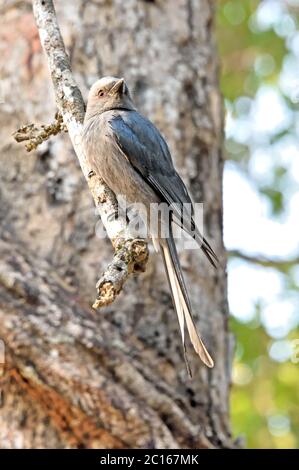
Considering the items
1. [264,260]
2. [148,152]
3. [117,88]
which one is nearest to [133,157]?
[148,152]

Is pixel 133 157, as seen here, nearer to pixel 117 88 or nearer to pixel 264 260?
pixel 117 88

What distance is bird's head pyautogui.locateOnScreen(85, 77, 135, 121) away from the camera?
176 inches

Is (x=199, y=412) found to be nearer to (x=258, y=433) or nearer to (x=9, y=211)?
(x=9, y=211)

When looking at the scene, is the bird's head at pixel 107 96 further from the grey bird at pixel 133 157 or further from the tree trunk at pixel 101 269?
the tree trunk at pixel 101 269

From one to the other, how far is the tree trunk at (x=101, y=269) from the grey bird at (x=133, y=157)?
26 cm

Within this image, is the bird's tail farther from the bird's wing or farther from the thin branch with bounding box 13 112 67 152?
the thin branch with bounding box 13 112 67 152

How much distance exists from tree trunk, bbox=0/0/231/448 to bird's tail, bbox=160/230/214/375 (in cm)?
23

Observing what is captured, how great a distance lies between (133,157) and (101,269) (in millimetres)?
577

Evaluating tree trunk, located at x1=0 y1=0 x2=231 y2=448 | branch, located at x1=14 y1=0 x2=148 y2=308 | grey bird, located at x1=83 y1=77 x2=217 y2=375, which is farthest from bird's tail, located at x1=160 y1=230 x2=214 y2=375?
branch, located at x1=14 y1=0 x2=148 y2=308

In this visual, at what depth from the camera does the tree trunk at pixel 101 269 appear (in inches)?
151

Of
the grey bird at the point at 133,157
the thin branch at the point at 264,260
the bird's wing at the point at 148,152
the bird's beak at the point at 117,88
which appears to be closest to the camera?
the grey bird at the point at 133,157

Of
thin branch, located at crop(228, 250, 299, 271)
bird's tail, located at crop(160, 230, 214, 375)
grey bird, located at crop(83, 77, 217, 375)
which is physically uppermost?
grey bird, located at crop(83, 77, 217, 375)

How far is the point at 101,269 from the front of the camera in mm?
4336

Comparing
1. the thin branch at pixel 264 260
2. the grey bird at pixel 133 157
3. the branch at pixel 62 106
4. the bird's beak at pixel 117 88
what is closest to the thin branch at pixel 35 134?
the branch at pixel 62 106
